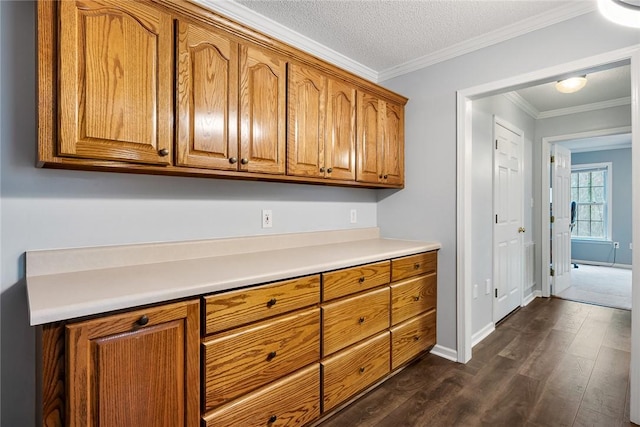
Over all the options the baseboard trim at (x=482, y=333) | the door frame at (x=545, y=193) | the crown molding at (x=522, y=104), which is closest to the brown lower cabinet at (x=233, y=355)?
the baseboard trim at (x=482, y=333)

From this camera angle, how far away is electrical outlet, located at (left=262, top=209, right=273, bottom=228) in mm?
2221

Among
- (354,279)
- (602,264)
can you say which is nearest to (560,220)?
(602,264)

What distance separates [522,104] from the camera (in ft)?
12.6

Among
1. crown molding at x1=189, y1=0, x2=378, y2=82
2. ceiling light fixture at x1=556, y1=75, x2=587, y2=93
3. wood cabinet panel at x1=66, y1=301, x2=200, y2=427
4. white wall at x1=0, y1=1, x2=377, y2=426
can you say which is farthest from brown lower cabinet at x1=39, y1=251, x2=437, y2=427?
ceiling light fixture at x1=556, y1=75, x2=587, y2=93

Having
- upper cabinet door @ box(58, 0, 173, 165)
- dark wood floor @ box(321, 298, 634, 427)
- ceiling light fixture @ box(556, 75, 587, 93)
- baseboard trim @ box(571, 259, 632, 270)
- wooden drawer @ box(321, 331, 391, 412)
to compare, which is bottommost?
dark wood floor @ box(321, 298, 634, 427)

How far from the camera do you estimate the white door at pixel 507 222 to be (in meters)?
3.24

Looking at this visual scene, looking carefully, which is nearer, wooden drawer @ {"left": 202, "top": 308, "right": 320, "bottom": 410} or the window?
wooden drawer @ {"left": 202, "top": 308, "right": 320, "bottom": 410}

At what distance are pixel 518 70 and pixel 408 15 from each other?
2.79ft

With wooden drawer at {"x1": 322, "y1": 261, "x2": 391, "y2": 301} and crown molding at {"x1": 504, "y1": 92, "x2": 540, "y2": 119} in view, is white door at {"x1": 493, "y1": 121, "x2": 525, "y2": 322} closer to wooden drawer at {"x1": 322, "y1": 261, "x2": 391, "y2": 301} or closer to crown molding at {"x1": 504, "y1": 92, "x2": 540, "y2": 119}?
crown molding at {"x1": 504, "y1": 92, "x2": 540, "y2": 119}

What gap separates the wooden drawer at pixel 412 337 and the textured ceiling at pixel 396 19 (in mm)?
2052

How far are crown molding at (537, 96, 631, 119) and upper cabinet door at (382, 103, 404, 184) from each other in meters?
2.65

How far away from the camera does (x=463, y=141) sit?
2527mm

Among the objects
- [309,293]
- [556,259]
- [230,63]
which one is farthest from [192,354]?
[556,259]

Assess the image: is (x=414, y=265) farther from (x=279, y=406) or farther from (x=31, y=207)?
(x=31, y=207)
